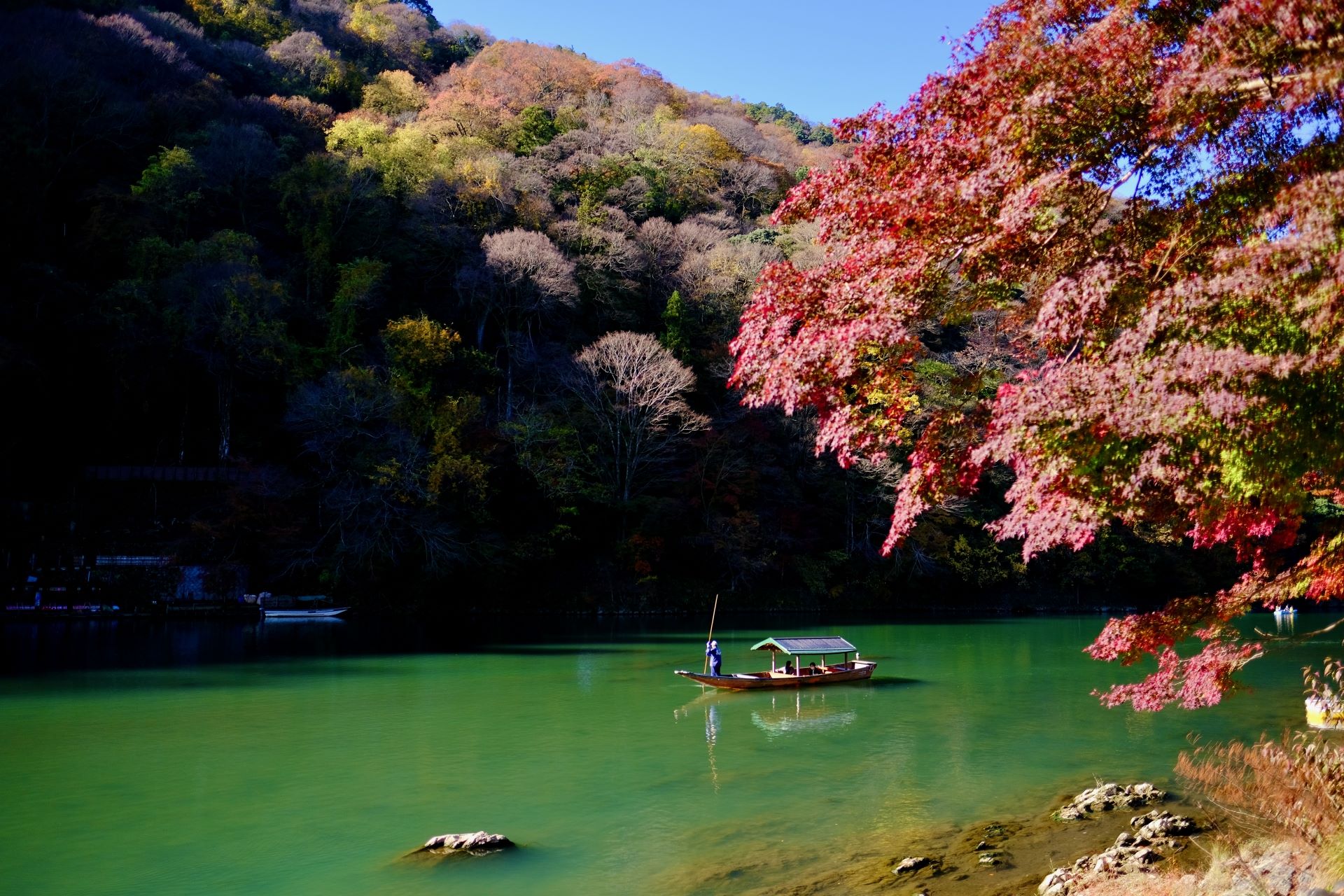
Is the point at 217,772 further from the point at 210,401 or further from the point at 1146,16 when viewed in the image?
the point at 210,401

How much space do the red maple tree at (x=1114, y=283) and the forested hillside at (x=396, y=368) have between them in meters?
26.8

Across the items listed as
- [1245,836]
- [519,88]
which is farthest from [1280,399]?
[519,88]

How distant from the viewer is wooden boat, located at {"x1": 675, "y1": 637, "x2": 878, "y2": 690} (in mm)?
18781

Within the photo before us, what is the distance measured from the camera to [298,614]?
32844mm

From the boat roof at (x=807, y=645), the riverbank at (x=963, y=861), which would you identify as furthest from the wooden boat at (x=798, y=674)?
the riverbank at (x=963, y=861)

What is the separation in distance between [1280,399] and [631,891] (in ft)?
20.9

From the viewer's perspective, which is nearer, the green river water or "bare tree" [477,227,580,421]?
the green river water

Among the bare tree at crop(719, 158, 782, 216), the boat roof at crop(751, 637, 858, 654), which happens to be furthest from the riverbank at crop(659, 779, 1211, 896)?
the bare tree at crop(719, 158, 782, 216)

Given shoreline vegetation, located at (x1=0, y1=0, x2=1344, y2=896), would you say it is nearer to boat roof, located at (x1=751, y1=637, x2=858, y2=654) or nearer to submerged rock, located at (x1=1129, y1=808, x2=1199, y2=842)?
submerged rock, located at (x1=1129, y1=808, x2=1199, y2=842)

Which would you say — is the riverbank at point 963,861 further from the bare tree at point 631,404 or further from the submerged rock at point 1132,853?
the bare tree at point 631,404

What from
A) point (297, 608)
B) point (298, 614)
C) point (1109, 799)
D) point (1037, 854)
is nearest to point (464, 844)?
point (1037, 854)

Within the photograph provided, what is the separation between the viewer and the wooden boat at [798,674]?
18781 millimetres

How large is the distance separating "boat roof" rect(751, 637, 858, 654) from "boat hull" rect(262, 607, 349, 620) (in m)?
19.6

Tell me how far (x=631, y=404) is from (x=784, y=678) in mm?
21384
